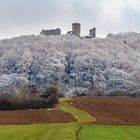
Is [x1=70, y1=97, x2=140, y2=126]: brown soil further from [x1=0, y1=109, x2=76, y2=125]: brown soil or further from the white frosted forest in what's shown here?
the white frosted forest

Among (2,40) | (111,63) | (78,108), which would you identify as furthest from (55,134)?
(2,40)

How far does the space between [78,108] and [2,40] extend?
11304 cm

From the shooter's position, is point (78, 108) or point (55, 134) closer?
point (55, 134)

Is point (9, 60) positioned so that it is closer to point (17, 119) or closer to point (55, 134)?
point (17, 119)

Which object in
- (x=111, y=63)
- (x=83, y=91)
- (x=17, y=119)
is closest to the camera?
(x=17, y=119)

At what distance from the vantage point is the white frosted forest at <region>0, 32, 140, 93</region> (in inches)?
5738

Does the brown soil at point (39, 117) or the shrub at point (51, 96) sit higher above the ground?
the shrub at point (51, 96)

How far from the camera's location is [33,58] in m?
164

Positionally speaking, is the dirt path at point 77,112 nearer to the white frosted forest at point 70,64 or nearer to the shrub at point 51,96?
the shrub at point 51,96

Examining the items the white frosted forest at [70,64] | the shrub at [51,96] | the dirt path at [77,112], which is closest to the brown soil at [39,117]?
the dirt path at [77,112]

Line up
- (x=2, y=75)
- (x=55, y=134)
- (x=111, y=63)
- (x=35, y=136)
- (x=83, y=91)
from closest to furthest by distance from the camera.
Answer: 1. (x=35, y=136)
2. (x=55, y=134)
3. (x=83, y=91)
4. (x=2, y=75)
5. (x=111, y=63)

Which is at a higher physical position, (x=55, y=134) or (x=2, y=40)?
(x=2, y=40)

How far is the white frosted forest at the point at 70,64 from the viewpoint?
146 meters

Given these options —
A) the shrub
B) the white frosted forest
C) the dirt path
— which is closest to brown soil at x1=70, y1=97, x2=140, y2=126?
the dirt path
